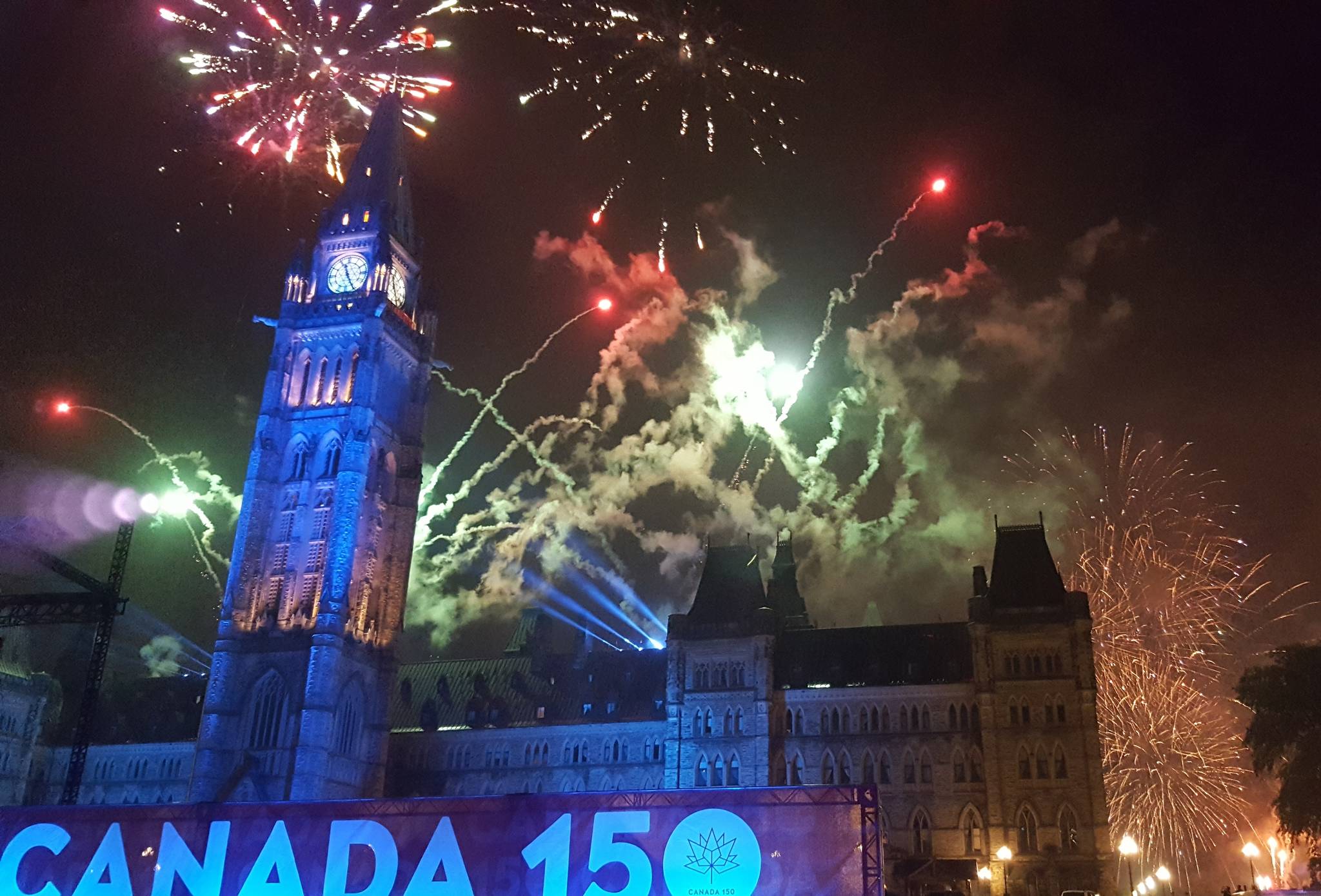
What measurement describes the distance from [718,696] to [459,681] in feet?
84.8

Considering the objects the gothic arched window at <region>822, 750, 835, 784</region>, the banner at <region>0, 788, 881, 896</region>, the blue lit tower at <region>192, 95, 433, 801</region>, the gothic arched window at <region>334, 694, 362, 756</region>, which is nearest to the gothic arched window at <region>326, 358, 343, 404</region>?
the blue lit tower at <region>192, 95, 433, 801</region>

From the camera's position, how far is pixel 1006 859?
61.2 meters

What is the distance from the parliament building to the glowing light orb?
36.0 ft

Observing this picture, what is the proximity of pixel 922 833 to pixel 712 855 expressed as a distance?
112ft

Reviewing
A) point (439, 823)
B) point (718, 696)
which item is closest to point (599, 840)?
point (439, 823)

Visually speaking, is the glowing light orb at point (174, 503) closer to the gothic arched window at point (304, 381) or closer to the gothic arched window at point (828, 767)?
the gothic arched window at point (304, 381)

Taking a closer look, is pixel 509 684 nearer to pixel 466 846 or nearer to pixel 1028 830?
pixel 1028 830

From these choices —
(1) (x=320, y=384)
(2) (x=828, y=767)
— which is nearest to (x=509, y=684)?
(1) (x=320, y=384)

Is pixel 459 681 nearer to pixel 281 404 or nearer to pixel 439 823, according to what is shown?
pixel 281 404

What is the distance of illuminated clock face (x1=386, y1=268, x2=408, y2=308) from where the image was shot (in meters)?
86.0

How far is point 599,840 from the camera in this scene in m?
35.4

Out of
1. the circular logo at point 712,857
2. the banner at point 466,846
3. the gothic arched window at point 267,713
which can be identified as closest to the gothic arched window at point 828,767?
the banner at point 466,846

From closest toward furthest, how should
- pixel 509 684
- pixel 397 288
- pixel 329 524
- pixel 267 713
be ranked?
pixel 267 713 → pixel 329 524 → pixel 509 684 → pixel 397 288

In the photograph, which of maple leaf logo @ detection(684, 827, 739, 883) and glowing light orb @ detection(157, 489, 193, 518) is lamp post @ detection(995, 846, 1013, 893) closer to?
maple leaf logo @ detection(684, 827, 739, 883)
